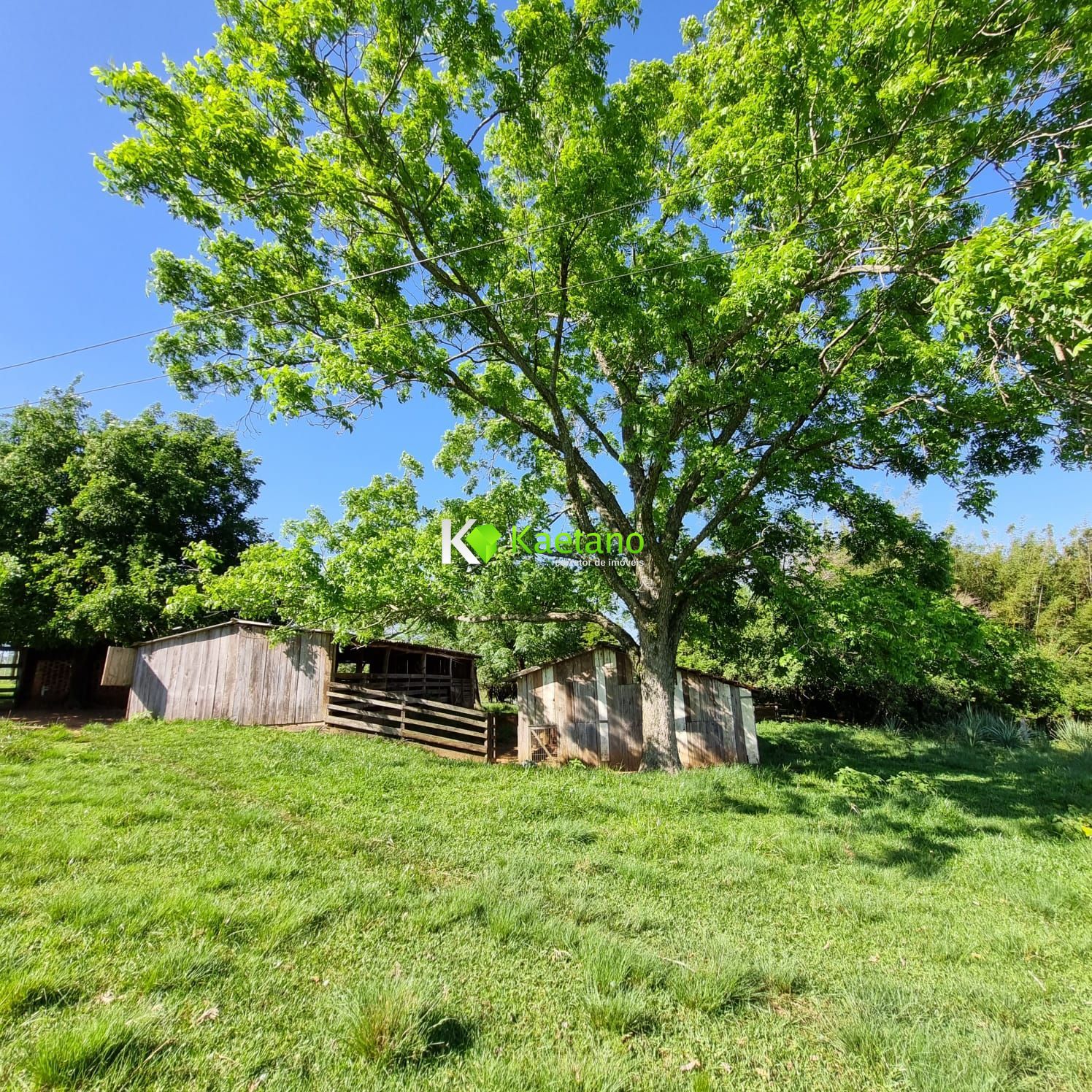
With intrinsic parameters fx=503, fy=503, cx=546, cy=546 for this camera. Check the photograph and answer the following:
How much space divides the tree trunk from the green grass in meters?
2.05

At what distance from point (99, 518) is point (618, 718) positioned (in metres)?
18.5

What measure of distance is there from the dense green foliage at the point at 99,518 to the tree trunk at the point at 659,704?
13.4 m

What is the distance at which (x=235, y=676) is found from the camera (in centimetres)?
1416

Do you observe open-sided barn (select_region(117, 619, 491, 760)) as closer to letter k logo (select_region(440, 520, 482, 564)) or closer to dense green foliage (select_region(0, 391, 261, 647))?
dense green foliage (select_region(0, 391, 261, 647))

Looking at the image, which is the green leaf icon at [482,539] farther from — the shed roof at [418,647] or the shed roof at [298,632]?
the shed roof at [418,647]

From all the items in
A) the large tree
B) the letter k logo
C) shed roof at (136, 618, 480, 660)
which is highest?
the large tree

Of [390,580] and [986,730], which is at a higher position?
[390,580]

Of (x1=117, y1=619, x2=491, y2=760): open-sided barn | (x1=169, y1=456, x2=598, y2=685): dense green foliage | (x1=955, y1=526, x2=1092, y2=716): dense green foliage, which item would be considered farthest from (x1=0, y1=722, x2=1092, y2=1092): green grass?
(x1=955, y1=526, x2=1092, y2=716): dense green foliage

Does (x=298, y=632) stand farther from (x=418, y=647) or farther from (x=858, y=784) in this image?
(x=858, y=784)

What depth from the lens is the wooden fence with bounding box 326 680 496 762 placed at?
1228 cm

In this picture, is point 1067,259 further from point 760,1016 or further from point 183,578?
point 183,578

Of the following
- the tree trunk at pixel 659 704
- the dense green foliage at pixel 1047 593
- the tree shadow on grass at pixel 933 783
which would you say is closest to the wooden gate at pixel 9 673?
the tree trunk at pixel 659 704

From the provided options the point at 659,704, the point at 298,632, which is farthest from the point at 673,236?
the point at 298,632

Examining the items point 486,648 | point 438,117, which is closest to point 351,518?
point 438,117
